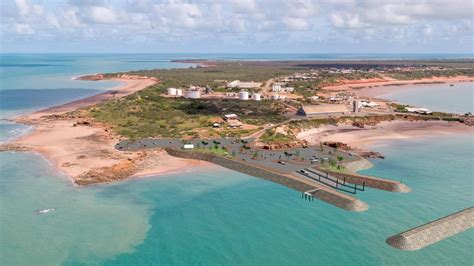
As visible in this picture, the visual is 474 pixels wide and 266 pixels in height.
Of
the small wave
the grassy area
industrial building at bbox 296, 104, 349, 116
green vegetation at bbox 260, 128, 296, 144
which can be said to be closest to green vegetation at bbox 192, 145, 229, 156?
green vegetation at bbox 260, 128, 296, 144

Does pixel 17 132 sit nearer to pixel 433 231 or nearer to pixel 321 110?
pixel 321 110

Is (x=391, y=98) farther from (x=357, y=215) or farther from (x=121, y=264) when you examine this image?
(x=121, y=264)

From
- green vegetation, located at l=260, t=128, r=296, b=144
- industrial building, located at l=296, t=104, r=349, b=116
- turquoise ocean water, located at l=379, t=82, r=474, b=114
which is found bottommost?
green vegetation, located at l=260, t=128, r=296, b=144

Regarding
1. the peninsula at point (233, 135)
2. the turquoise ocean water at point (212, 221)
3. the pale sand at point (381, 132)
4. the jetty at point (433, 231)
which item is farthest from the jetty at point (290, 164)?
the pale sand at point (381, 132)

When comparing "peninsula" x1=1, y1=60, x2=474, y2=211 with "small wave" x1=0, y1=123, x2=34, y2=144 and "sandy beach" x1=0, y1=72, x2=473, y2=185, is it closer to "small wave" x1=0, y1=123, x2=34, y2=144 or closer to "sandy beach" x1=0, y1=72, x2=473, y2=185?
"sandy beach" x1=0, y1=72, x2=473, y2=185

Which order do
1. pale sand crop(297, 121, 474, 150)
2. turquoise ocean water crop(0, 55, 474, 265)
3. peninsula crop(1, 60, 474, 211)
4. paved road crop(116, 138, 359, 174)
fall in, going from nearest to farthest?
turquoise ocean water crop(0, 55, 474, 265)
peninsula crop(1, 60, 474, 211)
paved road crop(116, 138, 359, 174)
pale sand crop(297, 121, 474, 150)
